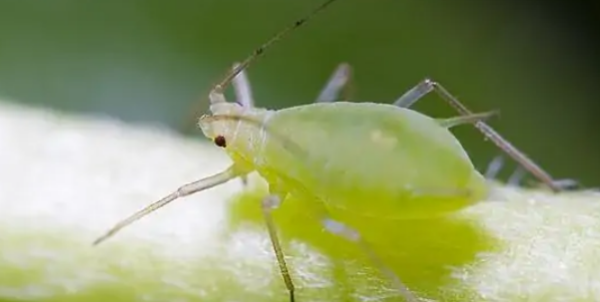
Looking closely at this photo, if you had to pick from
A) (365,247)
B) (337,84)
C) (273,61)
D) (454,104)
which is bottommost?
(365,247)

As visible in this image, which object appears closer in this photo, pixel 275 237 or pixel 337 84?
pixel 275 237

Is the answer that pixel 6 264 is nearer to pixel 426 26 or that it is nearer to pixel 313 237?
pixel 313 237

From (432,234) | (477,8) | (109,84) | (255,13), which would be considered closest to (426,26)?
(477,8)

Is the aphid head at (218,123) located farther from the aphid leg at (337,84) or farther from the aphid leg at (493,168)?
the aphid leg at (493,168)

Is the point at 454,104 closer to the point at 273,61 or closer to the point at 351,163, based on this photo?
the point at 351,163

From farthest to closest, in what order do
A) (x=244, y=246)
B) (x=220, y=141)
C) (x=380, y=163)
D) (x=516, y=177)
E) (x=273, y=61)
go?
(x=273, y=61) → (x=516, y=177) → (x=220, y=141) → (x=244, y=246) → (x=380, y=163)

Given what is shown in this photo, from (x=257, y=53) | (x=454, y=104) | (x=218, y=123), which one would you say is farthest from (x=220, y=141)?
(x=454, y=104)

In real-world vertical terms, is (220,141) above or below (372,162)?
above

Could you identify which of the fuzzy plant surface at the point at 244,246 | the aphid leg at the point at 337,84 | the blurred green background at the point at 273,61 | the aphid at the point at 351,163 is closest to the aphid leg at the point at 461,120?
the aphid at the point at 351,163
